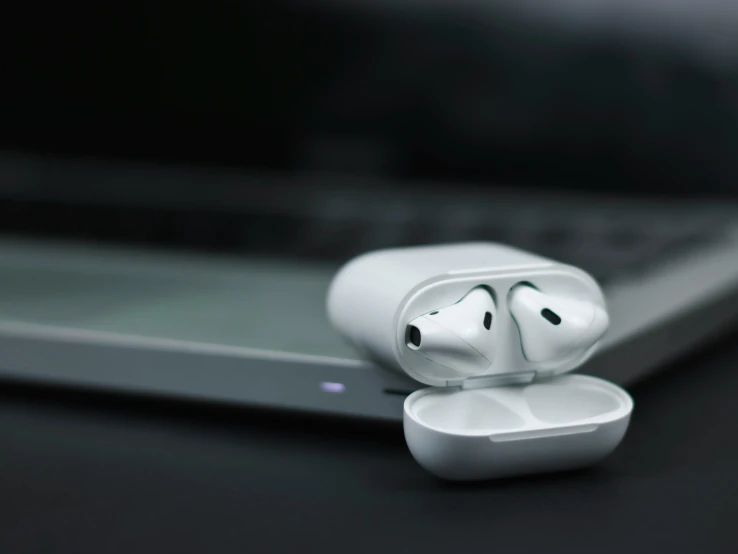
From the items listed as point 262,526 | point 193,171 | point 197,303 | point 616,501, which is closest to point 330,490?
point 262,526

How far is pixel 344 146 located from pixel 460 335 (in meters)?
1.01

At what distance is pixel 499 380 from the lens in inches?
19.6

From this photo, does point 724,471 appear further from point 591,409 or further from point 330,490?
point 330,490

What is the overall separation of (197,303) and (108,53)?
0.90 m

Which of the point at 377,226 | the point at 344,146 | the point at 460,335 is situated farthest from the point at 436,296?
the point at 344,146

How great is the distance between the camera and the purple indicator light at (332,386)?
538mm

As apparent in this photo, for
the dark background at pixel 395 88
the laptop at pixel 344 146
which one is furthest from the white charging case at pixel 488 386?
the dark background at pixel 395 88

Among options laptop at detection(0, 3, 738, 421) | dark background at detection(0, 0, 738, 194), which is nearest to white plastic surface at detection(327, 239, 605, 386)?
laptop at detection(0, 3, 738, 421)

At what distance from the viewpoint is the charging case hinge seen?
490 millimetres

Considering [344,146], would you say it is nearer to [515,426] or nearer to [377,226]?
[377,226]

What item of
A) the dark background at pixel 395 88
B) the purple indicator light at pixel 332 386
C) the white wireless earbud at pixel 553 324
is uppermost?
the dark background at pixel 395 88

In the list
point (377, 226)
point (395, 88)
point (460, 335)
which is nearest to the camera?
point (460, 335)

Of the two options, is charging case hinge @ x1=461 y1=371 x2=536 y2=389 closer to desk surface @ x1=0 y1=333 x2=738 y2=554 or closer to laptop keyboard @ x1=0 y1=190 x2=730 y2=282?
desk surface @ x1=0 y1=333 x2=738 y2=554

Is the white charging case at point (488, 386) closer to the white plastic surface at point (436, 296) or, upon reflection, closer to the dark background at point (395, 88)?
the white plastic surface at point (436, 296)
